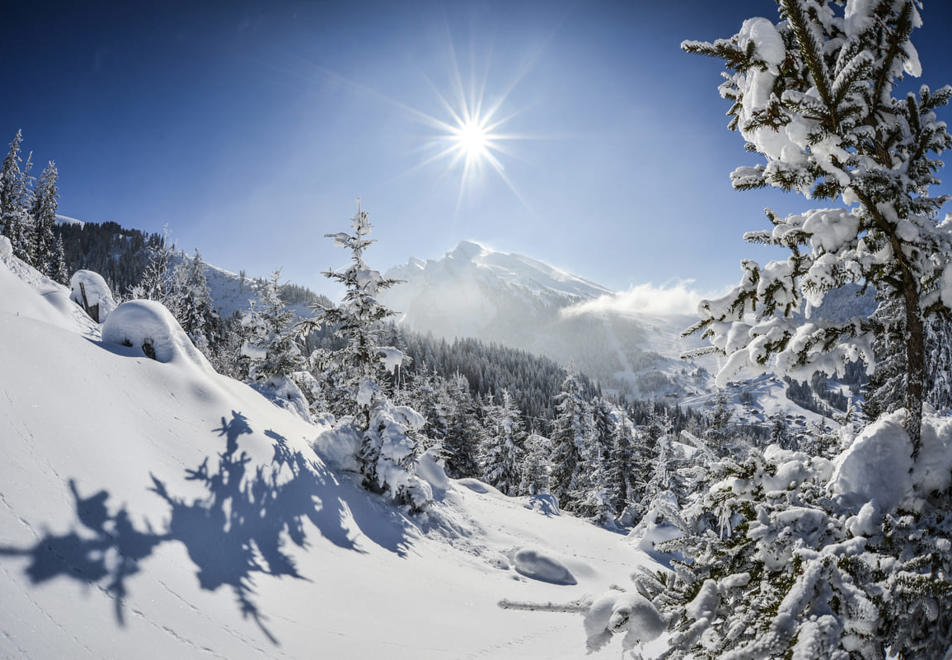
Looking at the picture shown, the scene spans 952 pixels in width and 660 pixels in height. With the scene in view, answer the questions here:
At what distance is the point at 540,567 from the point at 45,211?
62.9m

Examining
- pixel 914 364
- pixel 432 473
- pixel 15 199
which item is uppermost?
pixel 15 199

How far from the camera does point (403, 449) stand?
14.1 meters

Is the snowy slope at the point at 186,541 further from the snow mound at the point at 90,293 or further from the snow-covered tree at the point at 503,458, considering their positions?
the snow-covered tree at the point at 503,458

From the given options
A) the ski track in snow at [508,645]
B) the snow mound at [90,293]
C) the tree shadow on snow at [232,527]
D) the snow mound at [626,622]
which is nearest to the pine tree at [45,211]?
the snow mound at [90,293]

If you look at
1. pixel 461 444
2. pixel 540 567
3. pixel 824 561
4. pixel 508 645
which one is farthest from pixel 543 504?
pixel 824 561

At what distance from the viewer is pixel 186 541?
254 inches

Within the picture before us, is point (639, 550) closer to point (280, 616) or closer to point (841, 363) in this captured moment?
point (280, 616)

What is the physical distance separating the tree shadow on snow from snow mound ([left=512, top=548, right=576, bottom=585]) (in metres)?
3.95

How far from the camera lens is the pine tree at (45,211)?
4375cm

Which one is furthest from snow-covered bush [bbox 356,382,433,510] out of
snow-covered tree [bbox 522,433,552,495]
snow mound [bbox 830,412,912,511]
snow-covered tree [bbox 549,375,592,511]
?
snow-covered tree [bbox 522,433,552,495]

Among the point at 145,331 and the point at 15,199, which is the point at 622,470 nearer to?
the point at 145,331

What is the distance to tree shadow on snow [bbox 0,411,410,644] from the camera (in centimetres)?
489

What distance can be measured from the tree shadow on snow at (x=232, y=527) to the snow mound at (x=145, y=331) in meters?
2.26

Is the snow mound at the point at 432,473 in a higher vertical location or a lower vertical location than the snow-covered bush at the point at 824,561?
lower
